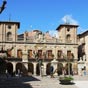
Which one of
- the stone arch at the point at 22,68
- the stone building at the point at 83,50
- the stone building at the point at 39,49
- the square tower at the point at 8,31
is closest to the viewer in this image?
the stone arch at the point at 22,68

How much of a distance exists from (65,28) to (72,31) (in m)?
1.72

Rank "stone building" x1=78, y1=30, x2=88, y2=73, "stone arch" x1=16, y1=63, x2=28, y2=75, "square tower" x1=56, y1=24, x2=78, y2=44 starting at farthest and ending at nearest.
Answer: "square tower" x1=56, y1=24, x2=78, y2=44 < "stone building" x1=78, y1=30, x2=88, y2=73 < "stone arch" x1=16, y1=63, x2=28, y2=75

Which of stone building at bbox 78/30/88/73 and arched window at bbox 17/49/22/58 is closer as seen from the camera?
stone building at bbox 78/30/88/73

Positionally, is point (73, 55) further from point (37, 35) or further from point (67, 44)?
point (37, 35)

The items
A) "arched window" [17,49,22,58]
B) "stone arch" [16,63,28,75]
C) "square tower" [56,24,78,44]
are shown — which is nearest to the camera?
"stone arch" [16,63,28,75]

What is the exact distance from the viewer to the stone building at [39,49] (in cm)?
7781

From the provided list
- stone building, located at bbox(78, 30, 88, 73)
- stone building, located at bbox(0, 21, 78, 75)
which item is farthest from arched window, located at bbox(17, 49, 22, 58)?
stone building, located at bbox(78, 30, 88, 73)

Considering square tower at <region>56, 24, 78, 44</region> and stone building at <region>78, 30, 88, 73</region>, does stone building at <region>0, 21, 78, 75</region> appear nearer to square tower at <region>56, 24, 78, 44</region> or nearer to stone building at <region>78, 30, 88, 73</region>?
square tower at <region>56, 24, 78, 44</region>

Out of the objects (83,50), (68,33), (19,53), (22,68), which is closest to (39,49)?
(19,53)

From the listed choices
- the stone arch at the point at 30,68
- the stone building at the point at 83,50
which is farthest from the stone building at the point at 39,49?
the stone building at the point at 83,50

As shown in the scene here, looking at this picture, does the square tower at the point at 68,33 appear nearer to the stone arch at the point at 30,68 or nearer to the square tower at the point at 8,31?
the stone arch at the point at 30,68

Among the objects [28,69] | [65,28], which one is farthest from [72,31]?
[28,69]

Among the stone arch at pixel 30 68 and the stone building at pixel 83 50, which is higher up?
the stone building at pixel 83 50

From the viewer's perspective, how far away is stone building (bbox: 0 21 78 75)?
77.8 metres
